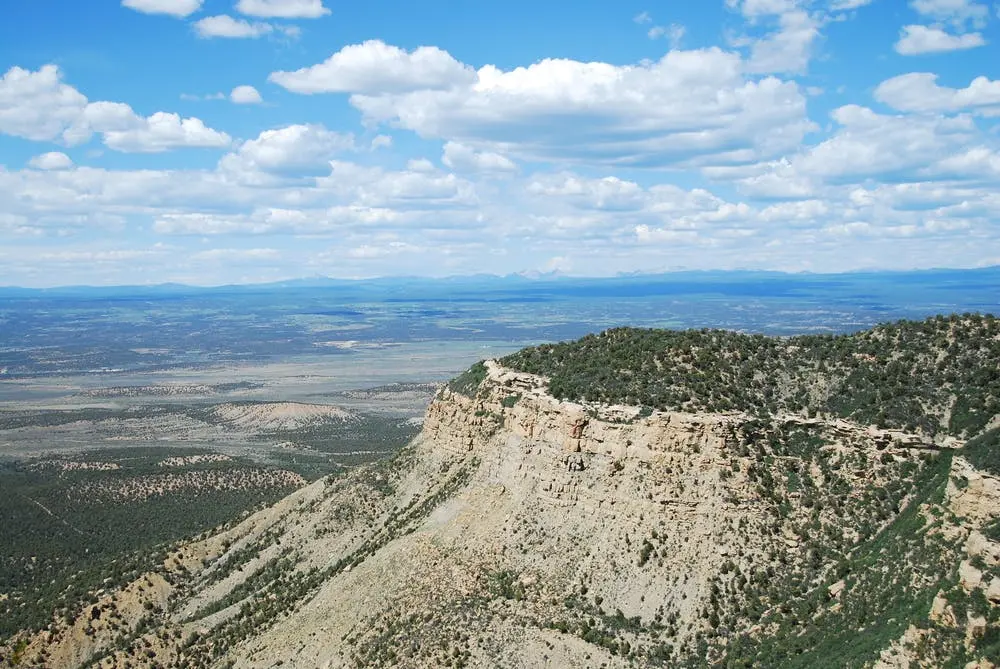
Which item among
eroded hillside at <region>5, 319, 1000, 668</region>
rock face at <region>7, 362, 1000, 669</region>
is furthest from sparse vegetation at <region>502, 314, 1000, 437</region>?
rock face at <region>7, 362, 1000, 669</region>

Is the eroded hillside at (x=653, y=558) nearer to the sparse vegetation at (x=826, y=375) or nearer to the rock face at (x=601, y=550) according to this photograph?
the rock face at (x=601, y=550)

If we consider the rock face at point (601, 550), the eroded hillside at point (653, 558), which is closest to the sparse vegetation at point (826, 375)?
the eroded hillside at point (653, 558)

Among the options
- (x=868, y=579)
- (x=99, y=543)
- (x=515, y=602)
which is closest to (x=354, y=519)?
(x=515, y=602)

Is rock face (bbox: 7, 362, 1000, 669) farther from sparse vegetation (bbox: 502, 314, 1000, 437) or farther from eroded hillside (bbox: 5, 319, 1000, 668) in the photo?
sparse vegetation (bbox: 502, 314, 1000, 437)

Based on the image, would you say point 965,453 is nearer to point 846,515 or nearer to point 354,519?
point 846,515

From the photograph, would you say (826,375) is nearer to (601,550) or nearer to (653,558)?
(653,558)

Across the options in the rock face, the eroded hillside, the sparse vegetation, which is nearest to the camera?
the eroded hillside
